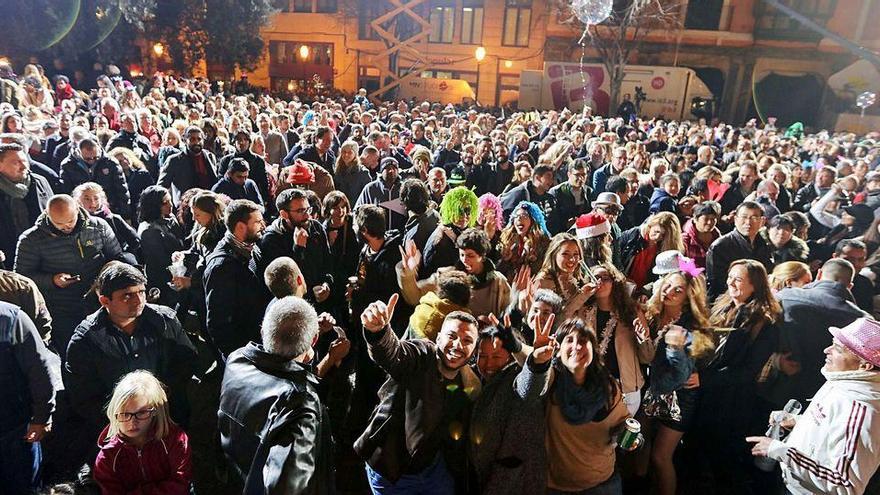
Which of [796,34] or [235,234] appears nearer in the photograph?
[235,234]

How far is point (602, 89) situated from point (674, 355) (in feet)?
87.2

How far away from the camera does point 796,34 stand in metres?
28.7

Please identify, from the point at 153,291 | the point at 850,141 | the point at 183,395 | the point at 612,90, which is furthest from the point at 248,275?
the point at 612,90

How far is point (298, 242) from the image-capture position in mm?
4039

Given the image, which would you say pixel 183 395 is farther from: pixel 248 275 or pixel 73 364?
pixel 248 275

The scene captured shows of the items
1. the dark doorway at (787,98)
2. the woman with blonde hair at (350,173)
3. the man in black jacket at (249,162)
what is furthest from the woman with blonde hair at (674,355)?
the dark doorway at (787,98)

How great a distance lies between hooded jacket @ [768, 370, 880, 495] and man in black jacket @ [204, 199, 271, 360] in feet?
11.0

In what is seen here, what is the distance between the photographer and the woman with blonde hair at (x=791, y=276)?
388 cm

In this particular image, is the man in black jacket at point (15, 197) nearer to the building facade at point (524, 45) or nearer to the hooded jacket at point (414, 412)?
the hooded jacket at point (414, 412)

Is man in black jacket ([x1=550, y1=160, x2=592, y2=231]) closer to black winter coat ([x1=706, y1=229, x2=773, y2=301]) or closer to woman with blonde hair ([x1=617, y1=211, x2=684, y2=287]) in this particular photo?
woman with blonde hair ([x1=617, y1=211, x2=684, y2=287])

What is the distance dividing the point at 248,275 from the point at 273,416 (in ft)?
5.79

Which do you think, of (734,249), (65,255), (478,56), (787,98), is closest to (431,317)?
(65,255)

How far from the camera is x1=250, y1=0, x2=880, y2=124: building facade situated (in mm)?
28891

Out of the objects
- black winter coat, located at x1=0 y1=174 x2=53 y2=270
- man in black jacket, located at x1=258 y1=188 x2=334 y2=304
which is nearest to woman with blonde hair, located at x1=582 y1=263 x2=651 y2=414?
man in black jacket, located at x1=258 y1=188 x2=334 y2=304
